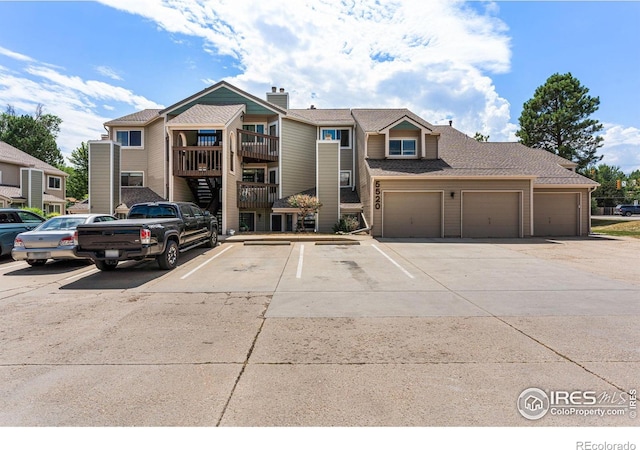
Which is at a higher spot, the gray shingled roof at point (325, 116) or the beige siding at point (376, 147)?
the gray shingled roof at point (325, 116)

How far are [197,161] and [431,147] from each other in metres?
14.1

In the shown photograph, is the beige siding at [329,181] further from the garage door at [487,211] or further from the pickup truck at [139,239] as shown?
the pickup truck at [139,239]

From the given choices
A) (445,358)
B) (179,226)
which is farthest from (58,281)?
(445,358)

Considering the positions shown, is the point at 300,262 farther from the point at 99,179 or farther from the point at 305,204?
the point at 99,179

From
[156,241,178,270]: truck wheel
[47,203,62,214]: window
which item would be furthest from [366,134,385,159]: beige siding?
[47,203,62,214]: window

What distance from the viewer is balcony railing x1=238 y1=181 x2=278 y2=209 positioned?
2084 cm

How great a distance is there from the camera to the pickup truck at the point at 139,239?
325 inches

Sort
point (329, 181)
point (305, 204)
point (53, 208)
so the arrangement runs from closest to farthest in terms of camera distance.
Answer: point (305, 204) → point (329, 181) → point (53, 208)

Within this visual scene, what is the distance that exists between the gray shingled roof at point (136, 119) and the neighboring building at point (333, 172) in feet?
0.27

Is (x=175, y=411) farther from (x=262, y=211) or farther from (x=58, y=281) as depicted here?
(x=262, y=211)

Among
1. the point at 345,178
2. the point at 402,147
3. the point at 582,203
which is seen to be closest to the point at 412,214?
the point at 402,147

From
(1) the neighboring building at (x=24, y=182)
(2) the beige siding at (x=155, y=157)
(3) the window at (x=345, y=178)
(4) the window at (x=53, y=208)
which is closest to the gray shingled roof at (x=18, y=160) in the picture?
(1) the neighboring building at (x=24, y=182)

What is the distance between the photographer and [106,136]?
23562 millimetres

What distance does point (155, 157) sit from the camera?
2134 centimetres
